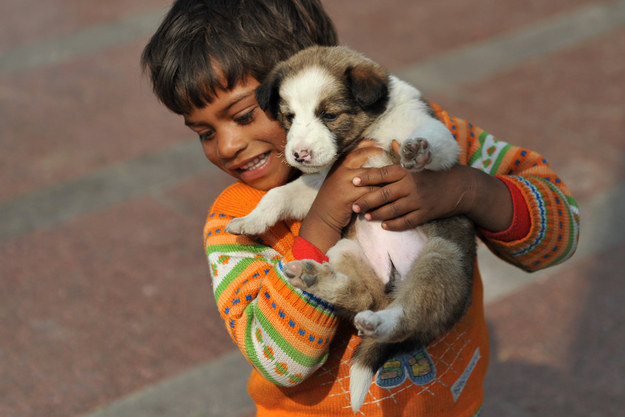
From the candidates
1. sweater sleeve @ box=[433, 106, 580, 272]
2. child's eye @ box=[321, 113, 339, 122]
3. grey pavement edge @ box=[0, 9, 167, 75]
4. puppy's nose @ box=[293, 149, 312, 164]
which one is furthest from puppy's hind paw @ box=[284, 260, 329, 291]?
grey pavement edge @ box=[0, 9, 167, 75]

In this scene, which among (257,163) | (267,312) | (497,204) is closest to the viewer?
(267,312)

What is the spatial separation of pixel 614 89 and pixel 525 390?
4.52 metres

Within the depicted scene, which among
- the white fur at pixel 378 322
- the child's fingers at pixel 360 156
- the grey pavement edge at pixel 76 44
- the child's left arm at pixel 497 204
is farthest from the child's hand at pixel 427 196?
the grey pavement edge at pixel 76 44

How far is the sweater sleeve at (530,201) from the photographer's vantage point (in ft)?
8.41

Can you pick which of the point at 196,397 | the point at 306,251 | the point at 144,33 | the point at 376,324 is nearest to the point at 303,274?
the point at 306,251

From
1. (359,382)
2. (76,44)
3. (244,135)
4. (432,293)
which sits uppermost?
(244,135)

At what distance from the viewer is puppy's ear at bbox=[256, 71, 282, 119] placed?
2594 millimetres

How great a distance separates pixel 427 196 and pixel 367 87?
0.50 m

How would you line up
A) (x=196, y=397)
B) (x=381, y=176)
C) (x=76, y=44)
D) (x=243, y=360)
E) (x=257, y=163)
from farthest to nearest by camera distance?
(x=76, y=44) < (x=243, y=360) < (x=196, y=397) < (x=257, y=163) < (x=381, y=176)

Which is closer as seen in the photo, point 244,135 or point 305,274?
point 305,274

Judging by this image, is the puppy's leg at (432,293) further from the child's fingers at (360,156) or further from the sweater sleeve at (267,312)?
the child's fingers at (360,156)

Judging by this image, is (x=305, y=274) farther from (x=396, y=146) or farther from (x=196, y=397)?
(x=196, y=397)

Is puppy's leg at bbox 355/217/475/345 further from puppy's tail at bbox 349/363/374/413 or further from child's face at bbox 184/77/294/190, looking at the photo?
child's face at bbox 184/77/294/190

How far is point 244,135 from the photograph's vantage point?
267 centimetres
